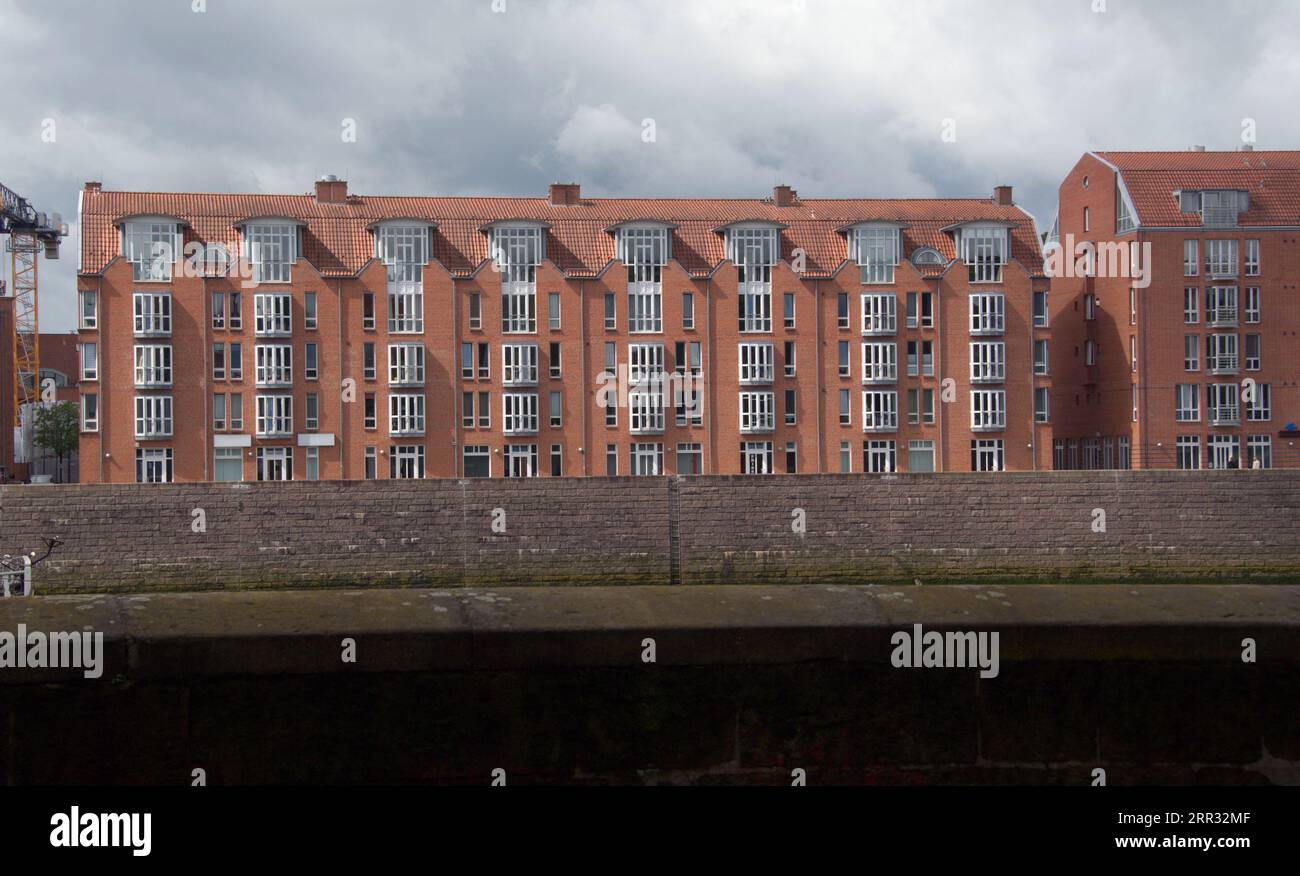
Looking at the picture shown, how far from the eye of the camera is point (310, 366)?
204 ft

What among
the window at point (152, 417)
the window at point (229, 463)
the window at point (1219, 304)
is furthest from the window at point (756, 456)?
the window at point (152, 417)

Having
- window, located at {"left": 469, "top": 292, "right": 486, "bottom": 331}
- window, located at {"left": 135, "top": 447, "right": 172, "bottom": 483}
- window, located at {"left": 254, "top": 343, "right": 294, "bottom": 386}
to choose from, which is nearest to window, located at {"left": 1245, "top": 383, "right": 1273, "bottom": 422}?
window, located at {"left": 469, "top": 292, "right": 486, "bottom": 331}

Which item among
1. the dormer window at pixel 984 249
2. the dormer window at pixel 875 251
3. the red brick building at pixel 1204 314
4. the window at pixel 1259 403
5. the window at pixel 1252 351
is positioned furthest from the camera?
the window at pixel 1252 351

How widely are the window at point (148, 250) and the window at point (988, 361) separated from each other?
4014 cm

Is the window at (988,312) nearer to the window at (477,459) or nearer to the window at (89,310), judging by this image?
the window at (477,459)

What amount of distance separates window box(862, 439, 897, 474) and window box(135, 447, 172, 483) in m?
34.0

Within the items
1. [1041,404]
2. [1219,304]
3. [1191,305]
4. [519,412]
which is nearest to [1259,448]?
[1219,304]

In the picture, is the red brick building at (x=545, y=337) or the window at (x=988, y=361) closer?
the red brick building at (x=545, y=337)

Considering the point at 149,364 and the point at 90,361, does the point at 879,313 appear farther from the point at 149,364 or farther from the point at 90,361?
the point at 90,361

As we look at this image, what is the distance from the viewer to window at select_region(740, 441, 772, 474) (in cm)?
6319

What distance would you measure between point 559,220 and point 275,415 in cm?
1737

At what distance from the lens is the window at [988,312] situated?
65.9m

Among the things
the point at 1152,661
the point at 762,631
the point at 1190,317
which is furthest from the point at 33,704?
the point at 1190,317
